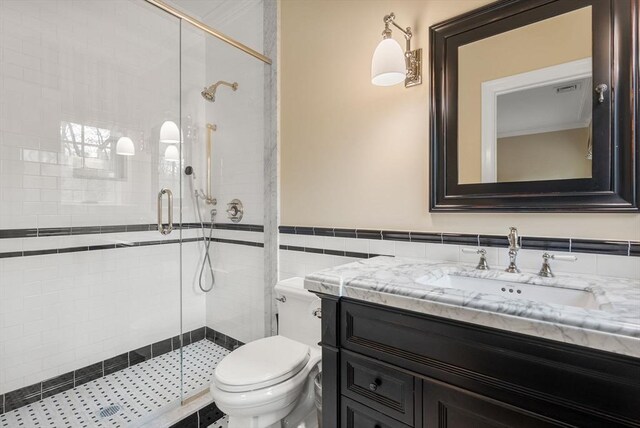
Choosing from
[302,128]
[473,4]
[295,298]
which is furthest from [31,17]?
[473,4]

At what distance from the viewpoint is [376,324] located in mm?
936

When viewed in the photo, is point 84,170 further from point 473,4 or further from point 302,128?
point 473,4

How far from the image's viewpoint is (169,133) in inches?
89.4

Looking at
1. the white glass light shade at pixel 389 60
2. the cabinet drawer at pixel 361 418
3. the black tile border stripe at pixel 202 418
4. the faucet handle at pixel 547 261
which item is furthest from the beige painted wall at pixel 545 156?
the black tile border stripe at pixel 202 418

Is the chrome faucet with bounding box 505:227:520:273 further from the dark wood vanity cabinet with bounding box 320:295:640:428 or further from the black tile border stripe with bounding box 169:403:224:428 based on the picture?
the black tile border stripe with bounding box 169:403:224:428

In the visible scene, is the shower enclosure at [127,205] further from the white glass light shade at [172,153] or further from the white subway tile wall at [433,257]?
the white subway tile wall at [433,257]

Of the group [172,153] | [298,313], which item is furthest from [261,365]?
[172,153]

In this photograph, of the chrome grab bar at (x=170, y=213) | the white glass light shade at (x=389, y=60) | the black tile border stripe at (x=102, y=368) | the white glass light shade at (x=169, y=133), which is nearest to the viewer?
the white glass light shade at (x=389, y=60)

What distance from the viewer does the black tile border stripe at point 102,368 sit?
175cm

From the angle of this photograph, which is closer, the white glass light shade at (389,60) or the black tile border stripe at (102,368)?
the white glass light shade at (389,60)

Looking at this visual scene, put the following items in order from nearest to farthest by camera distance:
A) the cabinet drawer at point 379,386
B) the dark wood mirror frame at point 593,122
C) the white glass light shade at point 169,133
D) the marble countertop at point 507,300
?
the marble countertop at point 507,300 → the cabinet drawer at point 379,386 → the dark wood mirror frame at point 593,122 → the white glass light shade at point 169,133

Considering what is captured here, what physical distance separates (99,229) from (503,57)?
8.31 feet

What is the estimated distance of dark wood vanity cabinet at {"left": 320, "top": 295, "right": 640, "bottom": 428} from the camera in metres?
0.63

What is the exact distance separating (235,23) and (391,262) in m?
2.25
